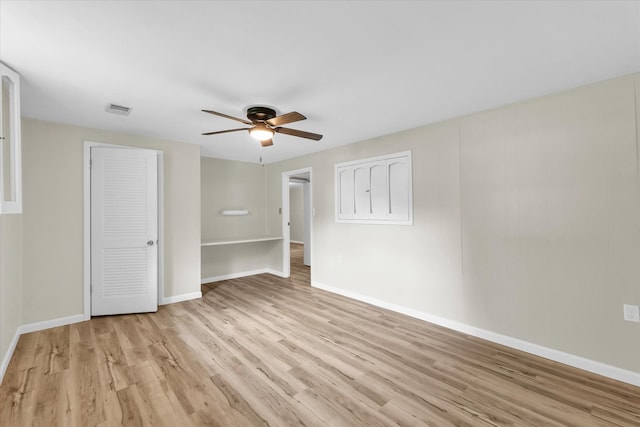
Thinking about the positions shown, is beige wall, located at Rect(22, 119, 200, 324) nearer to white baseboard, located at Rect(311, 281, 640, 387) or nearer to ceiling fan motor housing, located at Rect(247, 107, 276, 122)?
ceiling fan motor housing, located at Rect(247, 107, 276, 122)

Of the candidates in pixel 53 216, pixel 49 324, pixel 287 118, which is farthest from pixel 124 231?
pixel 287 118

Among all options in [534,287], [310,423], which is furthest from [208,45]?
[534,287]

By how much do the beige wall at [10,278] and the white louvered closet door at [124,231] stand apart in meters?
0.62

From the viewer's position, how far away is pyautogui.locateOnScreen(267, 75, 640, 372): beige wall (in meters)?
2.18

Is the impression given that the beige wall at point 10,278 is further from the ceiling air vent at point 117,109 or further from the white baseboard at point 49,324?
the ceiling air vent at point 117,109

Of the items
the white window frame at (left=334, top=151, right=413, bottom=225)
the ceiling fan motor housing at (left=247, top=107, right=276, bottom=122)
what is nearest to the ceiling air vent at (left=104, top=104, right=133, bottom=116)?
the ceiling fan motor housing at (left=247, top=107, right=276, bottom=122)

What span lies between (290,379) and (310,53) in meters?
2.40

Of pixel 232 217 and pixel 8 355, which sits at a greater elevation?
pixel 232 217

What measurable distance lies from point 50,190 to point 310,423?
371 cm

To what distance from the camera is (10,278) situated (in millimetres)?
2604

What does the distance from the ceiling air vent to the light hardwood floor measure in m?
2.35

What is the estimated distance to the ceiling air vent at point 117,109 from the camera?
274 cm

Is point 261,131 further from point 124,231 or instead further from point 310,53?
point 124,231

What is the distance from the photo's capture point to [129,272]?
358 centimetres
